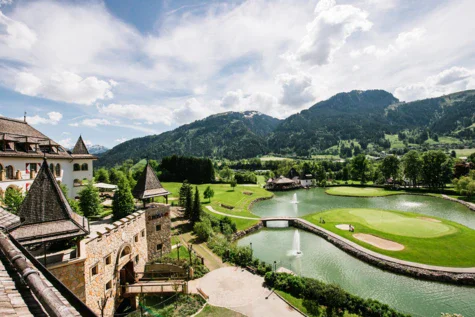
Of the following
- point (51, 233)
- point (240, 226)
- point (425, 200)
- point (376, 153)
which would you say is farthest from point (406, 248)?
point (376, 153)

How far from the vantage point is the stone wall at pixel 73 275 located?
1335 cm

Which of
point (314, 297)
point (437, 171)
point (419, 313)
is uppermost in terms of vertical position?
point (437, 171)

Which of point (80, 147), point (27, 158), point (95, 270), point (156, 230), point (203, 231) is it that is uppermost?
point (80, 147)

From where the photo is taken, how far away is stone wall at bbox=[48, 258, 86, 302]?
13352 mm

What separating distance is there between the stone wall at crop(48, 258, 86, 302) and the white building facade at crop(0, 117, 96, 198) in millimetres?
9434

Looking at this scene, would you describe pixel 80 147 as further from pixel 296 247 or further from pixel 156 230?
pixel 296 247

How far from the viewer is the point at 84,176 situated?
36438mm

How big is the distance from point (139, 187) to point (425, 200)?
66.9 meters

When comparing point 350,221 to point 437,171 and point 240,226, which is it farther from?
point 437,171

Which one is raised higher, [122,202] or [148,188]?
[148,188]

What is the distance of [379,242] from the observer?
30.5 metres

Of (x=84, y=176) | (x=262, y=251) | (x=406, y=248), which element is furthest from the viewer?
(x=84, y=176)

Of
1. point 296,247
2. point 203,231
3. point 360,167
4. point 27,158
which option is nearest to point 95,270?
point 203,231

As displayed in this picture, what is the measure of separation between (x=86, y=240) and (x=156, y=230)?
1013 cm
